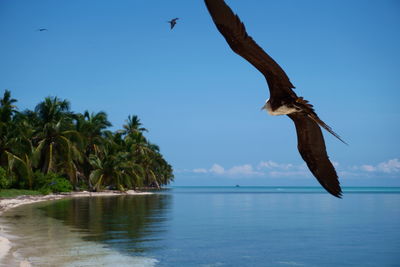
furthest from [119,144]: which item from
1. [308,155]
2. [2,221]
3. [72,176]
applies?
[308,155]

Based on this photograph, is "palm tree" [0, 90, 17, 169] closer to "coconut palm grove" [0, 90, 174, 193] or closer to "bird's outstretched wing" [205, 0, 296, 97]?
"coconut palm grove" [0, 90, 174, 193]

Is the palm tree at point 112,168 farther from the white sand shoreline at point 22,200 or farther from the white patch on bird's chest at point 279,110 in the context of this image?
the white patch on bird's chest at point 279,110

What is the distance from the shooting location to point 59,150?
125 feet

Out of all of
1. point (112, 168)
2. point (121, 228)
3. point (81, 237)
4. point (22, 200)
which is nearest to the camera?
point (81, 237)

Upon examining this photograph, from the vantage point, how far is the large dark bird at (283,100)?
4.80 metres

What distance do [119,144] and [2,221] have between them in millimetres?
32598

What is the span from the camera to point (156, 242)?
1568 cm

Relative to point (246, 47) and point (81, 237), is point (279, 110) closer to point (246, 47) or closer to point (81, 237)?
point (246, 47)

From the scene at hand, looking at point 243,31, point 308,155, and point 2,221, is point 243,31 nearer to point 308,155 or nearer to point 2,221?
point 308,155

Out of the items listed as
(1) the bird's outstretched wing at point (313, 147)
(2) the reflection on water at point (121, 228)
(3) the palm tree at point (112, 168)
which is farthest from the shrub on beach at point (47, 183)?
(1) the bird's outstretched wing at point (313, 147)

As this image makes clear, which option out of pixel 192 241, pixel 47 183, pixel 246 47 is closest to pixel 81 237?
pixel 192 241

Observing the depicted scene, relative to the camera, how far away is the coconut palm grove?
31203 mm

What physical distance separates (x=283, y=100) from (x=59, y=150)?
35073 mm

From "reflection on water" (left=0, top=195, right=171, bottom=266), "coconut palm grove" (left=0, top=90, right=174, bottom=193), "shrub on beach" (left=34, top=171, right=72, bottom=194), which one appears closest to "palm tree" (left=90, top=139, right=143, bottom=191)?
"coconut palm grove" (left=0, top=90, right=174, bottom=193)
